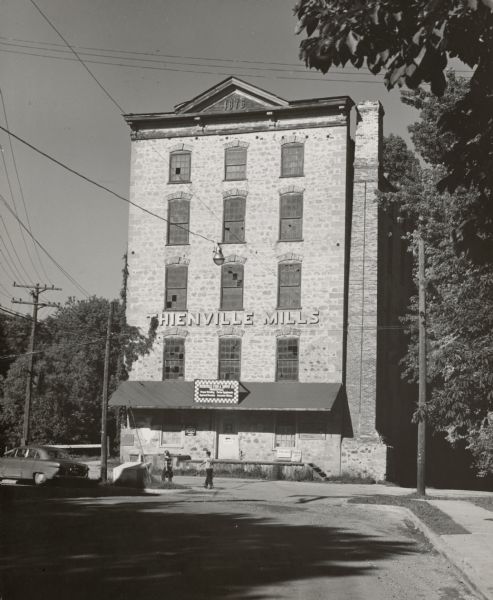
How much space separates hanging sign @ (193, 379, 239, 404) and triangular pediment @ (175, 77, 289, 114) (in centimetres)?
1269

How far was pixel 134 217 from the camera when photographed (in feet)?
131

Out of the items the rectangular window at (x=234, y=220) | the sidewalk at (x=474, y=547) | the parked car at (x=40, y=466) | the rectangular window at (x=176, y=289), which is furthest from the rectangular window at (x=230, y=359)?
the sidewalk at (x=474, y=547)

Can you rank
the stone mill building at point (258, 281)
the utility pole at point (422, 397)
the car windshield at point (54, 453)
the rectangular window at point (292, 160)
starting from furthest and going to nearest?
the rectangular window at point (292, 160) → the stone mill building at point (258, 281) → the car windshield at point (54, 453) → the utility pole at point (422, 397)

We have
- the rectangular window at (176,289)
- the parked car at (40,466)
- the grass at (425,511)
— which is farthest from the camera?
the rectangular window at (176,289)

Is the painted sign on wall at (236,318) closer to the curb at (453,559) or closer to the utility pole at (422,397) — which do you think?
the utility pole at (422,397)

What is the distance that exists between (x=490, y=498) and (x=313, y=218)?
48.3ft

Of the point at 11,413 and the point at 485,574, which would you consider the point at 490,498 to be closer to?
the point at 485,574

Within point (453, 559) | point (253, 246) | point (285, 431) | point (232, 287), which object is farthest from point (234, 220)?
point (453, 559)

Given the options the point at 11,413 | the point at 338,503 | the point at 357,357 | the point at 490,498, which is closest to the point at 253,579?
the point at 338,503

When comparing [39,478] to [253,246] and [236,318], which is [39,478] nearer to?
[236,318]

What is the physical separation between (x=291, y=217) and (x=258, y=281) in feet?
10.8

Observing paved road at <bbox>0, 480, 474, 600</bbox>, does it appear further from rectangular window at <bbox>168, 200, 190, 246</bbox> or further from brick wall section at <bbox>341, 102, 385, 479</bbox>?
rectangular window at <bbox>168, 200, 190, 246</bbox>

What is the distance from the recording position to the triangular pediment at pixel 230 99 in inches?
1510

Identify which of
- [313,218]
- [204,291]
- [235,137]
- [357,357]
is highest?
[235,137]
